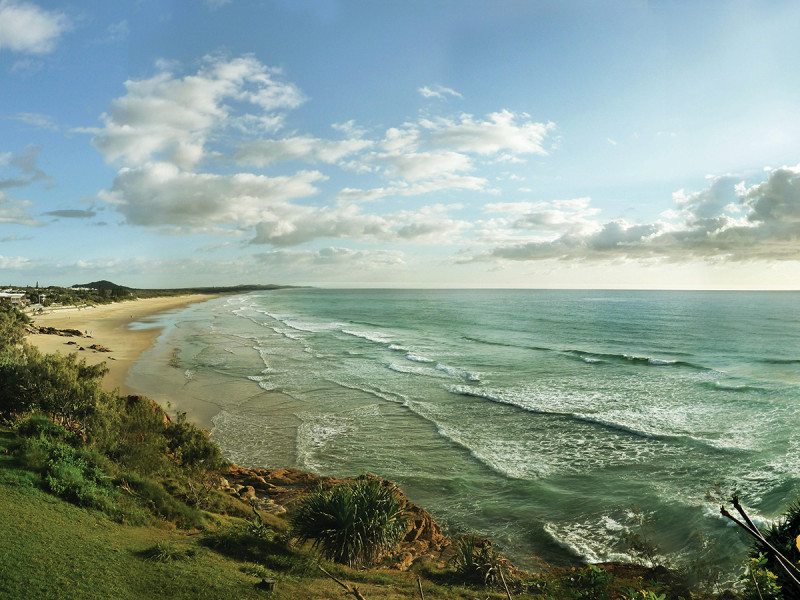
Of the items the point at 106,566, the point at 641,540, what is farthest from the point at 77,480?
the point at 641,540

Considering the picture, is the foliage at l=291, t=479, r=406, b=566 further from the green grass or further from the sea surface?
the sea surface

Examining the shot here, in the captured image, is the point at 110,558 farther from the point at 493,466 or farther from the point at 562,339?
the point at 562,339

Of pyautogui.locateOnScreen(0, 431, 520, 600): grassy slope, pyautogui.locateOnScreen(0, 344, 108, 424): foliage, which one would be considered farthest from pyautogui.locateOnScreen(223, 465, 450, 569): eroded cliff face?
pyautogui.locateOnScreen(0, 344, 108, 424): foliage

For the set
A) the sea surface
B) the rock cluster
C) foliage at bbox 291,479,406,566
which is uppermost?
the rock cluster

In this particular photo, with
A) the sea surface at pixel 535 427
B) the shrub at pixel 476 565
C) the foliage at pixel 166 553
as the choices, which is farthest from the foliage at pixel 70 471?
the sea surface at pixel 535 427

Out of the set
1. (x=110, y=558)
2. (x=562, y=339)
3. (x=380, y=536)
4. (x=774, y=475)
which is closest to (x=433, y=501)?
(x=380, y=536)

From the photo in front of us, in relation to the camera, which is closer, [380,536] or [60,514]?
[60,514]

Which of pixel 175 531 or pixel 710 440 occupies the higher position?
pixel 175 531
